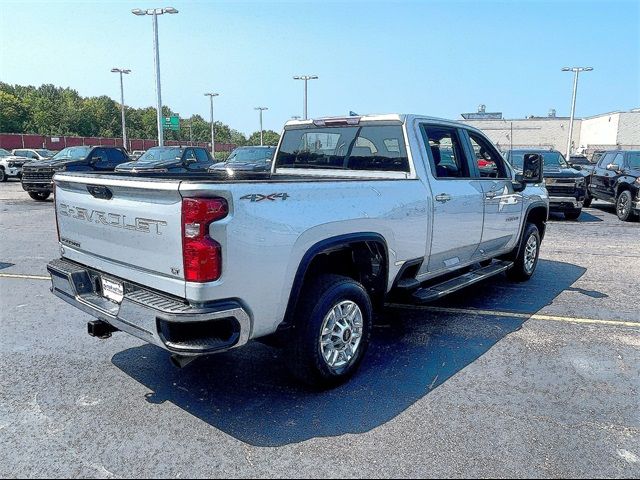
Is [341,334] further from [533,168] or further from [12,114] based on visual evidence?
[12,114]

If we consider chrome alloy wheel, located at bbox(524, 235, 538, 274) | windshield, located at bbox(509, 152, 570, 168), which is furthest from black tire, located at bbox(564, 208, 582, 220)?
chrome alloy wheel, located at bbox(524, 235, 538, 274)

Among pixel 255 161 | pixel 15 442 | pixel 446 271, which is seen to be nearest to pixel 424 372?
pixel 446 271

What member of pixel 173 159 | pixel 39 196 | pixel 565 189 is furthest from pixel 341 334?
pixel 39 196

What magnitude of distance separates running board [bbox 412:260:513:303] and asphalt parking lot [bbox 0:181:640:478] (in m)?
0.42

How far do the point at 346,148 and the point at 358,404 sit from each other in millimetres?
2612

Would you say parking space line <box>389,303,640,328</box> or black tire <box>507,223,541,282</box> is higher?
black tire <box>507,223,541,282</box>

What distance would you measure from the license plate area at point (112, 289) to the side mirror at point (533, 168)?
185 inches

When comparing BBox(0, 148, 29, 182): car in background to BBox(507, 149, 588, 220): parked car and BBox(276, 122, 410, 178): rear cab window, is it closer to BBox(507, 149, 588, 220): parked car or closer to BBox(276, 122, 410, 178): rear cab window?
BBox(507, 149, 588, 220): parked car

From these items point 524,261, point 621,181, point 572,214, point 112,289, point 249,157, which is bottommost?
point 572,214

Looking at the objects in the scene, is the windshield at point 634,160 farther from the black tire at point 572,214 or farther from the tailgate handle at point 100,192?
the tailgate handle at point 100,192

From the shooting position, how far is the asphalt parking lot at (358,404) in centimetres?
279

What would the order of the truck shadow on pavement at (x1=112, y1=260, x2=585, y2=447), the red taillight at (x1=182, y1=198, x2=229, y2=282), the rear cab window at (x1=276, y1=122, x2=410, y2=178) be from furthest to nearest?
the rear cab window at (x1=276, y1=122, x2=410, y2=178) → the truck shadow on pavement at (x1=112, y1=260, x2=585, y2=447) → the red taillight at (x1=182, y1=198, x2=229, y2=282)

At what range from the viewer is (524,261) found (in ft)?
21.6

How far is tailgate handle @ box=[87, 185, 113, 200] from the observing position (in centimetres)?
331
